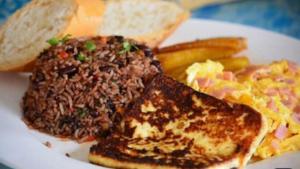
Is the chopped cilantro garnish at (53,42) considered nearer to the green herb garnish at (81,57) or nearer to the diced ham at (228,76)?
the green herb garnish at (81,57)

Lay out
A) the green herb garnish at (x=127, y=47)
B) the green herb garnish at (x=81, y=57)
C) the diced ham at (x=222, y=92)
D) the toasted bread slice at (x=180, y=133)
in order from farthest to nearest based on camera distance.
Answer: the green herb garnish at (x=127, y=47)
the green herb garnish at (x=81, y=57)
the diced ham at (x=222, y=92)
the toasted bread slice at (x=180, y=133)

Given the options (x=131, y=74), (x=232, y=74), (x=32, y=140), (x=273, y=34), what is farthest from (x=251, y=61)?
(x=32, y=140)

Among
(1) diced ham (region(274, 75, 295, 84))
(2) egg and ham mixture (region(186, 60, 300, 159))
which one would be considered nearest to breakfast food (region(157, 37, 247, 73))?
(2) egg and ham mixture (region(186, 60, 300, 159))

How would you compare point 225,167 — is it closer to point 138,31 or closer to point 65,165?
point 65,165

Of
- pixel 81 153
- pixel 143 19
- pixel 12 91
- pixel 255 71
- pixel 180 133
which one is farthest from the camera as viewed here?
pixel 143 19

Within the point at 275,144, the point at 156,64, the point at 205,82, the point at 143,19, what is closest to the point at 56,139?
the point at 156,64

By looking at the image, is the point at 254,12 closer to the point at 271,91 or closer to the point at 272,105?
the point at 271,91

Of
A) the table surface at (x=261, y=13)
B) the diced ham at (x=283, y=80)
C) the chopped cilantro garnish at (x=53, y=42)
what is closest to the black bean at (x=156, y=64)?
the chopped cilantro garnish at (x=53, y=42)

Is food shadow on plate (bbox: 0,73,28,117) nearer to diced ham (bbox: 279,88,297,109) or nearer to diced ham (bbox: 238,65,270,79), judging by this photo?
diced ham (bbox: 238,65,270,79)
